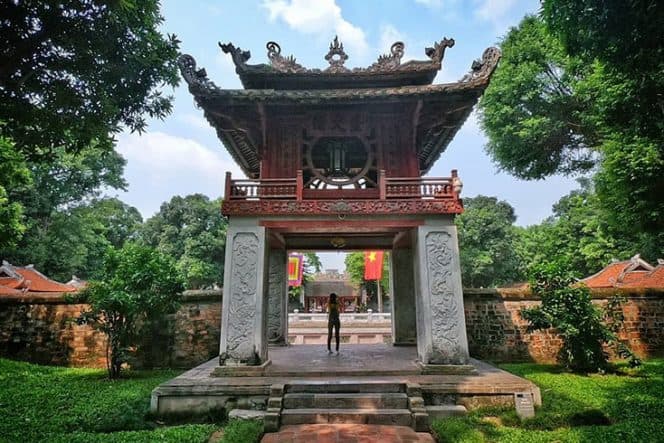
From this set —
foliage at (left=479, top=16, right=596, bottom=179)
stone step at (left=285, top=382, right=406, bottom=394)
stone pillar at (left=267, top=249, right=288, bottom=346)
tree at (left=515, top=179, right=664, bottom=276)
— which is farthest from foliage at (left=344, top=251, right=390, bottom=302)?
stone step at (left=285, top=382, right=406, bottom=394)

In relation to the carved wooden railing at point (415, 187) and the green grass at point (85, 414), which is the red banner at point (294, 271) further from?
the carved wooden railing at point (415, 187)

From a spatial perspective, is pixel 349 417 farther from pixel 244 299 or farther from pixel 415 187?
pixel 415 187

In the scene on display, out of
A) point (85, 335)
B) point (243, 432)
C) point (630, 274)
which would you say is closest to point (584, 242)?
point (630, 274)

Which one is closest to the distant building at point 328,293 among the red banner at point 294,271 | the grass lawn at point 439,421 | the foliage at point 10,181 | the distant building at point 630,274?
the red banner at point 294,271

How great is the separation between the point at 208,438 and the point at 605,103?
1039 centimetres

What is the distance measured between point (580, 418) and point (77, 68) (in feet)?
28.9

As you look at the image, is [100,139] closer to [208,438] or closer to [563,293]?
[208,438]

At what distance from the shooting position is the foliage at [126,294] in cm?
820

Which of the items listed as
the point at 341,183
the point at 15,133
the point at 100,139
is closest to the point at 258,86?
the point at 341,183

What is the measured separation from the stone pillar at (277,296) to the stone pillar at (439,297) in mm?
4399

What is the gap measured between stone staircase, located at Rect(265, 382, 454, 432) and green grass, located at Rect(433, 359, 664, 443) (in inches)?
21.5

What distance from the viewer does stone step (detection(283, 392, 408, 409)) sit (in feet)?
18.4

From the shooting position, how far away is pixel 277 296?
10469 mm

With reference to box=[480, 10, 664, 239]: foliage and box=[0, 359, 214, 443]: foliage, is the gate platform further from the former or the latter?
box=[480, 10, 664, 239]: foliage
